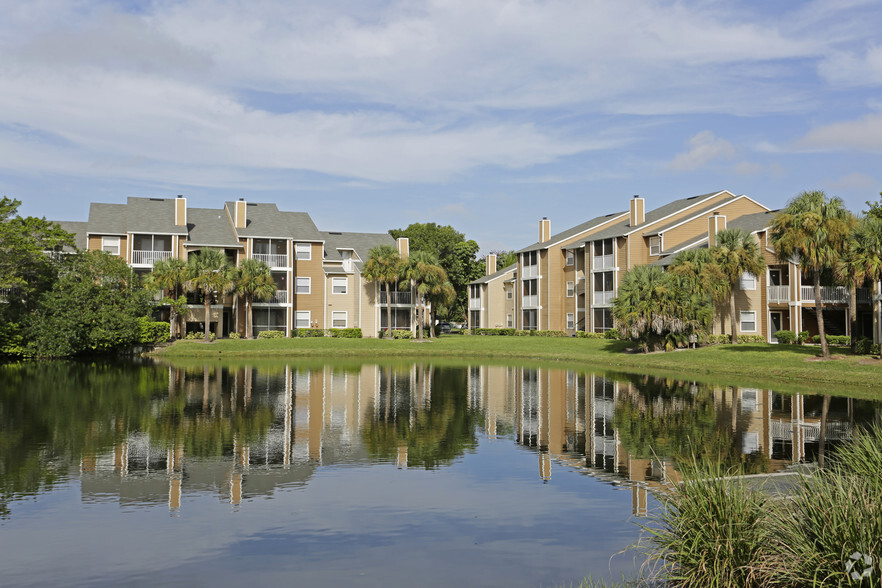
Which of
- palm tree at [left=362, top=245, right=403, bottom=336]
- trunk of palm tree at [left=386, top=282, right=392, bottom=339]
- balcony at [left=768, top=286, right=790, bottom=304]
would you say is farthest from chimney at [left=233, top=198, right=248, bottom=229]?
balcony at [left=768, top=286, right=790, bottom=304]

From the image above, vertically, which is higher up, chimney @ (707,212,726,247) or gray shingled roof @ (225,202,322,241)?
gray shingled roof @ (225,202,322,241)

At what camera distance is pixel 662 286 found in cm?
4675

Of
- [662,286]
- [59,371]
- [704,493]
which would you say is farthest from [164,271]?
[704,493]

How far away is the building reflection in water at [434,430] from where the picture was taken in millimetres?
→ 15375

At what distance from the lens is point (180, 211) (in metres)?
64.3

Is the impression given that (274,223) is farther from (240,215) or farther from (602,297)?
(602,297)

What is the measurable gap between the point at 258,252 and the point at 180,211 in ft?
24.8

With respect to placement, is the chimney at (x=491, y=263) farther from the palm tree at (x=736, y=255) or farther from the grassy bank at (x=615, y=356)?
the palm tree at (x=736, y=255)

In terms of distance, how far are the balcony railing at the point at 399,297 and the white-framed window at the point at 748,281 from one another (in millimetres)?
30469

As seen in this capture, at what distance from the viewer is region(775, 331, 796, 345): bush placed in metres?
49.2

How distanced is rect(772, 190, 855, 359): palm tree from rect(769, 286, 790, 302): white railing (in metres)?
12.8

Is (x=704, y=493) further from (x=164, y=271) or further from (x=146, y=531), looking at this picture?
(x=164, y=271)

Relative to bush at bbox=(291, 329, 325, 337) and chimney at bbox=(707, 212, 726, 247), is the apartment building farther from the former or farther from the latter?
chimney at bbox=(707, 212, 726, 247)

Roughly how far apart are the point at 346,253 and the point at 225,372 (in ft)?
126
